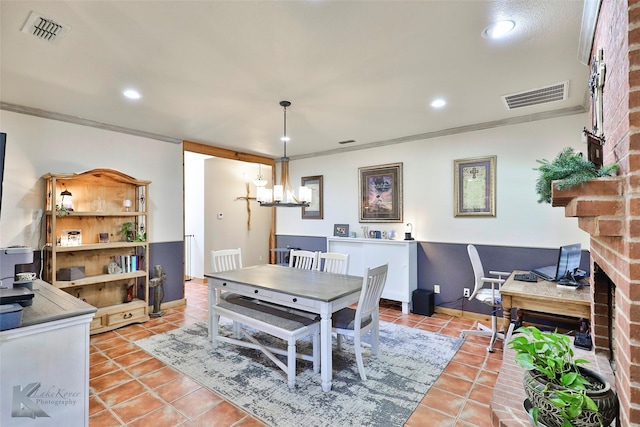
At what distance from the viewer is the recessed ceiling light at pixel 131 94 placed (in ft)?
9.79

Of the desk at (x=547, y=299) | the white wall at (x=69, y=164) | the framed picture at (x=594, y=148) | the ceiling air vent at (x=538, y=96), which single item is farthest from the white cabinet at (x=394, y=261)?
the framed picture at (x=594, y=148)

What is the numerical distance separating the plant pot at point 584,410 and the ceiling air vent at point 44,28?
10.5ft

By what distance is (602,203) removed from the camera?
45.7 inches

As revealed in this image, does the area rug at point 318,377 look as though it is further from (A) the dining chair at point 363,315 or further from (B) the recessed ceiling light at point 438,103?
(B) the recessed ceiling light at point 438,103

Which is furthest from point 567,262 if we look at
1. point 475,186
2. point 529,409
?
point 529,409

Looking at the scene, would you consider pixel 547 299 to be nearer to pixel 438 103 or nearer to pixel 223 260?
pixel 438 103

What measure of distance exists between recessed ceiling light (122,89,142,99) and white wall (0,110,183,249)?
4.28ft

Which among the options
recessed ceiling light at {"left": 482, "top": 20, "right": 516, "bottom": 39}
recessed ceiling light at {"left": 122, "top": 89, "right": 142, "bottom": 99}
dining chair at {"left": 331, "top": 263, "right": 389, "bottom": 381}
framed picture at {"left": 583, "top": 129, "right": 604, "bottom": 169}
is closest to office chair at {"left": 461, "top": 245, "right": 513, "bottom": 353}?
dining chair at {"left": 331, "top": 263, "right": 389, "bottom": 381}

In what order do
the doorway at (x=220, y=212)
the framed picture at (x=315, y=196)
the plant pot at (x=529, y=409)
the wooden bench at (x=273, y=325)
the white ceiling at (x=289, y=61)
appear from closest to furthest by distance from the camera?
the plant pot at (x=529, y=409) < the white ceiling at (x=289, y=61) < the wooden bench at (x=273, y=325) < the framed picture at (x=315, y=196) < the doorway at (x=220, y=212)

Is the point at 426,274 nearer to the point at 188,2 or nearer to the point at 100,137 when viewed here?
the point at 188,2

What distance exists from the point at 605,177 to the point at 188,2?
218 centimetres

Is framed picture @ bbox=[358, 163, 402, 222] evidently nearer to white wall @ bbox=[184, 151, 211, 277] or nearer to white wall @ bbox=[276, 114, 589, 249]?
white wall @ bbox=[276, 114, 589, 249]

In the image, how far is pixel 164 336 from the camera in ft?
11.9

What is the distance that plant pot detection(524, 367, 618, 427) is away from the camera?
47.3 inches
